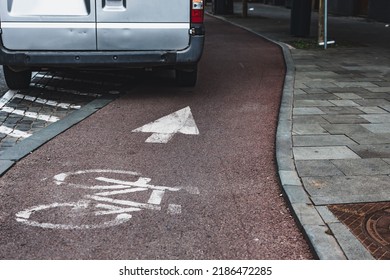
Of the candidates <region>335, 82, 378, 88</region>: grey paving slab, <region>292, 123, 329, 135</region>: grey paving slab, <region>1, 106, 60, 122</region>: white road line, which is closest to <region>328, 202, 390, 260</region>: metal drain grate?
<region>292, 123, 329, 135</region>: grey paving slab

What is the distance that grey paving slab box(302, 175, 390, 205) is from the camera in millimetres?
4512

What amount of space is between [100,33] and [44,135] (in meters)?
1.98

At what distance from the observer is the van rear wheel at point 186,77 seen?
30.3 feet

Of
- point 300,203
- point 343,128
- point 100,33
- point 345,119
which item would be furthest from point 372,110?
point 100,33

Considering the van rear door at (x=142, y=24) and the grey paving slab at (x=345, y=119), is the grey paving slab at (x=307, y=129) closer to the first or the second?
the grey paving slab at (x=345, y=119)

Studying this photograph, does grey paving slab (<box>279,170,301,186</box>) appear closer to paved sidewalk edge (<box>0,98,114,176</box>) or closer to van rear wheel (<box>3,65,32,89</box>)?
paved sidewalk edge (<box>0,98,114,176</box>)

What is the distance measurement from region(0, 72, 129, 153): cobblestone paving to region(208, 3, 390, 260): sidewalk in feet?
9.56

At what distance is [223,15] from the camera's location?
1234 inches

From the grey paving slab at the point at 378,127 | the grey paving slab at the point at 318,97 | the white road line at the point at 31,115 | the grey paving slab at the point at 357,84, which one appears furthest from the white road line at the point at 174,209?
the grey paving slab at the point at 357,84

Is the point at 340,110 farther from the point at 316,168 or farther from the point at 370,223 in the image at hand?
the point at 370,223

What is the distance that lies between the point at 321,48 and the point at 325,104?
23.2 feet

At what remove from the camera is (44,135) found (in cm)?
649
